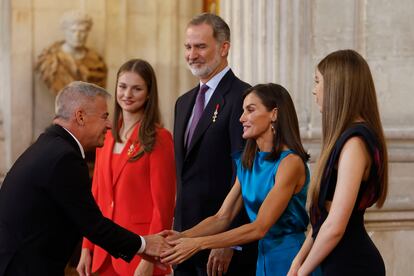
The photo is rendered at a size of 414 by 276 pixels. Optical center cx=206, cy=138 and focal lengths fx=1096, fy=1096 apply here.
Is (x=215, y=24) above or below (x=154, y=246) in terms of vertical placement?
above

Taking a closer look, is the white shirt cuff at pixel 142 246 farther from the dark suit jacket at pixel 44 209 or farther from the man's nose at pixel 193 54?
the man's nose at pixel 193 54

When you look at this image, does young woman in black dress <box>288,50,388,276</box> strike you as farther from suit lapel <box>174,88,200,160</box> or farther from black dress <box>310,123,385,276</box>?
suit lapel <box>174,88,200,160</box>

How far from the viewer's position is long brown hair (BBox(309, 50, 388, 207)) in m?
4.38

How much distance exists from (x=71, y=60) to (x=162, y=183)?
16.1 feet

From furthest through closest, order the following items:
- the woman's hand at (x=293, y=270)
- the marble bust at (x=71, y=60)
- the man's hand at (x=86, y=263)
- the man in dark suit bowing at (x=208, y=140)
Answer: the marble bust at (x=71, y=60) → the man's hand at (x=86, y=263) → the man in dark suit bowing at (x=208, y=140) → the woman's hand at (x=293, y=270)

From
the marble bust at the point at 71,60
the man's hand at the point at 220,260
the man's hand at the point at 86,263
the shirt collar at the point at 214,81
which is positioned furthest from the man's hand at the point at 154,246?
the marble bust at the point at 71,60

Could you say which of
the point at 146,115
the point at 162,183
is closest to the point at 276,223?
the point at 162,183

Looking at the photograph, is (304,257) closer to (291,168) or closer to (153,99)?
(291,168)

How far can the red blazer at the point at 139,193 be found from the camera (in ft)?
18.7

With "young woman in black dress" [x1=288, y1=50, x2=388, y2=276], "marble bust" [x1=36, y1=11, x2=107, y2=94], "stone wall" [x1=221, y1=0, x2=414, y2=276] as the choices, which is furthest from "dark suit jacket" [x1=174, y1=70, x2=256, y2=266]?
"marble bust" [x1=36, y1=11, x2=107, y2=94]

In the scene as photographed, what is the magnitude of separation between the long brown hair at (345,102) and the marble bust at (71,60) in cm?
616

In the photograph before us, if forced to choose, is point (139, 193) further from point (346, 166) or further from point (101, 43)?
point (101, 43)

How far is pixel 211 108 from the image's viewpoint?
550cm

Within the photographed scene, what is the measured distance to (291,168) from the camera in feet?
16.0
